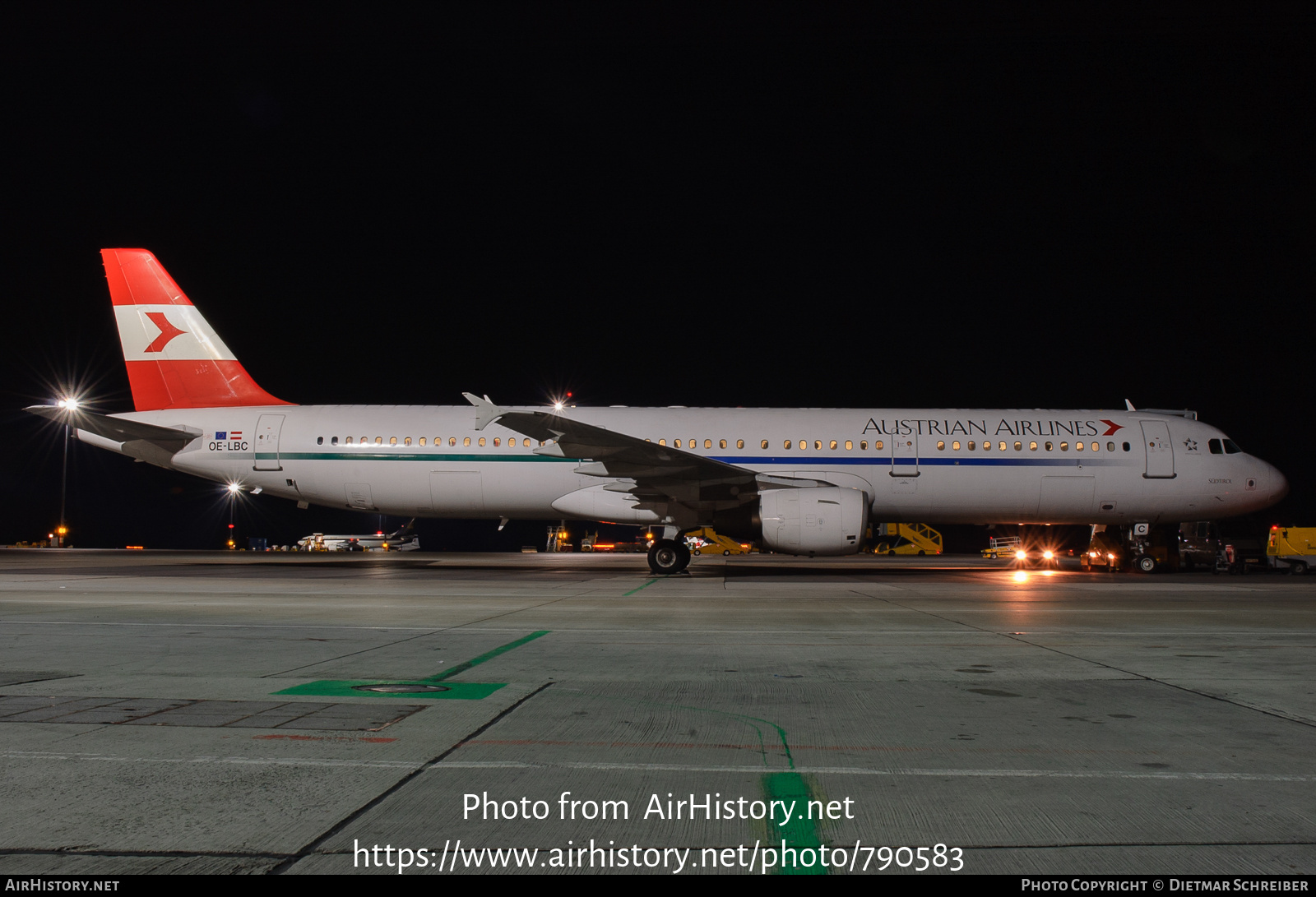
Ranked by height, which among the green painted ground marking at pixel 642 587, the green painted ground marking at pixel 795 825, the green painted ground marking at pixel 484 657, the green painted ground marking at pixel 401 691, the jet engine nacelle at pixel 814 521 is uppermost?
the jet engine nacelle at pixel 814 521

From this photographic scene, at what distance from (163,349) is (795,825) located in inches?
890

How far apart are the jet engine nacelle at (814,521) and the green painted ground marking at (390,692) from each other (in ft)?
37.6

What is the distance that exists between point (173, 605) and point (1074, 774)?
414 inches

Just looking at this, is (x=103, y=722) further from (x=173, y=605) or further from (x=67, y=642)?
(x=173, y=605)

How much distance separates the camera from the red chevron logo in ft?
67.7

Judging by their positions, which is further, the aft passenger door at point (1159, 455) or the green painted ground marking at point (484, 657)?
the aft passenger door at point (1159, 455)

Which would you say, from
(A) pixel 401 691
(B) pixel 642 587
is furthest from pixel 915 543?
(A) pixel 401 691

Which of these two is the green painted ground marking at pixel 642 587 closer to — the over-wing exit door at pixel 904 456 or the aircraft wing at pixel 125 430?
the over-wing exit door at pixel 904 456

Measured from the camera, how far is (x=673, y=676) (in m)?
5.63

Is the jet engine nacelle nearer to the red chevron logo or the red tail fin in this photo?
the red tail fin

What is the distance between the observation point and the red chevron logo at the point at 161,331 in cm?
2064

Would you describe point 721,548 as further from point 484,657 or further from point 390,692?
point 390,692

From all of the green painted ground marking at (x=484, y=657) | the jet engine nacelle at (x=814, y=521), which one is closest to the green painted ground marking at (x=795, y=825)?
the green painted ground marking at (x=484, y=657)

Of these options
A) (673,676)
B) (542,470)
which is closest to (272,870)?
(673,676)
